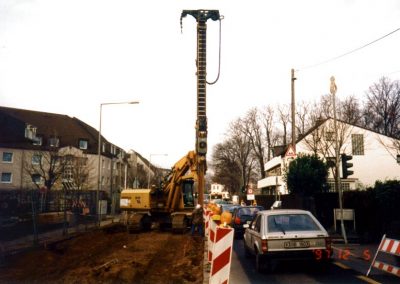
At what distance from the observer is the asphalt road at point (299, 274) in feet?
32.1

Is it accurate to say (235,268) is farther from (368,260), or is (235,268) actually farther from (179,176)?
(179,176)

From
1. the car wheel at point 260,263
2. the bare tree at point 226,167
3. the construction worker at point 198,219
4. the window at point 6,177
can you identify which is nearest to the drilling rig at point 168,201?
the construction worker at point 198,219

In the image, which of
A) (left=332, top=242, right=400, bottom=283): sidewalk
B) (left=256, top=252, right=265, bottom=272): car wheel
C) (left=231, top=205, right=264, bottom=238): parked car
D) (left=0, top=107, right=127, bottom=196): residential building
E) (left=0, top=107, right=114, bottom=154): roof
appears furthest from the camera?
(left=0, top=107, right=114, bottom=154): roof

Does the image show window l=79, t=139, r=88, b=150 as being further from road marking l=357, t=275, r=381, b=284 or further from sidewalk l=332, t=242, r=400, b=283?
road marking l=357, t=275, r=381, b=284

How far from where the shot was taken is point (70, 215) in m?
27.4

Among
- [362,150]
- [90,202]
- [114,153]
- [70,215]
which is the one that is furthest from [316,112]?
[114,153]

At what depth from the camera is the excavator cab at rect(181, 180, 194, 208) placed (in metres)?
25.1

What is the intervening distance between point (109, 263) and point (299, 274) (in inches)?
199

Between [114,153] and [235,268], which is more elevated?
[114,153]

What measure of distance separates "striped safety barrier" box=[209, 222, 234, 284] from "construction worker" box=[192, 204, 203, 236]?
13.2m

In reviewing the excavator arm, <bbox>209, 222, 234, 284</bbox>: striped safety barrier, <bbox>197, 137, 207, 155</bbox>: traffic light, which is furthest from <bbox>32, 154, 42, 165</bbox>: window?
<bbox>209, 222, 234, 284</bbox>: striped safety barrier

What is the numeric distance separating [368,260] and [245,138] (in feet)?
214

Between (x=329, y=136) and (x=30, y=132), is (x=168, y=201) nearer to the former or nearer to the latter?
(x=329, y=136)

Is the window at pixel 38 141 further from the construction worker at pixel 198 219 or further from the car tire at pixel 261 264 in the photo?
the car tire at pixel 261 264
